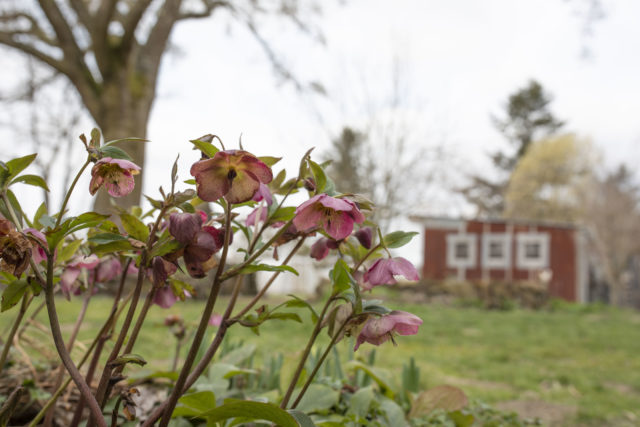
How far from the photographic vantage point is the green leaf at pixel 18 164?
67 centimetres

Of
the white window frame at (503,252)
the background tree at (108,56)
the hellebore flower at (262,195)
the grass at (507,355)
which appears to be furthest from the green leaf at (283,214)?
the white window frame at (503,252)

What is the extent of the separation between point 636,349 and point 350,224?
586cm

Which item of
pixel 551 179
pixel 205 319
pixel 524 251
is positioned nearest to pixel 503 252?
pixel 524 251

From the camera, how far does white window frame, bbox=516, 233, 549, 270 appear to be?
1570cm

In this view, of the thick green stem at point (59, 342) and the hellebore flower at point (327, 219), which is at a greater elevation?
the hellebore flower at point (327, 219)

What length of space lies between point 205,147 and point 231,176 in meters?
0.05

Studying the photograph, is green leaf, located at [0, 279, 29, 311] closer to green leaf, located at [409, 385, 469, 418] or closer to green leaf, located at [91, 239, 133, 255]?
green leaf, located at [91, 239, 133, 255]

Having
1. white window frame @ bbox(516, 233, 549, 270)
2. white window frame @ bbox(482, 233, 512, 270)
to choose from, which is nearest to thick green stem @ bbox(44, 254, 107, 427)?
white window frame @ bbox(482, 233, 512, 270)

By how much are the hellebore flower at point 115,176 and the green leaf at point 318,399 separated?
2.17 ft

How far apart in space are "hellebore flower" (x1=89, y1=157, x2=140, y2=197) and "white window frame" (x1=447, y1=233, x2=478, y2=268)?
52.3 ft

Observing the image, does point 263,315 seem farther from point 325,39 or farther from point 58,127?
point 58,127

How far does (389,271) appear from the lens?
0.72 metres

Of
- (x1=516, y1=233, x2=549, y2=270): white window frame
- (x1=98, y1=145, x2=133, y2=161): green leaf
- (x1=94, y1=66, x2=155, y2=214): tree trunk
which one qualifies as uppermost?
(x1=94, y1=66, x2=155, y2=214): tree trunk

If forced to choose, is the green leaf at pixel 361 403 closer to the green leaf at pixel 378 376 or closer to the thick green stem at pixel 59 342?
the green leaf at pixel 378 376
